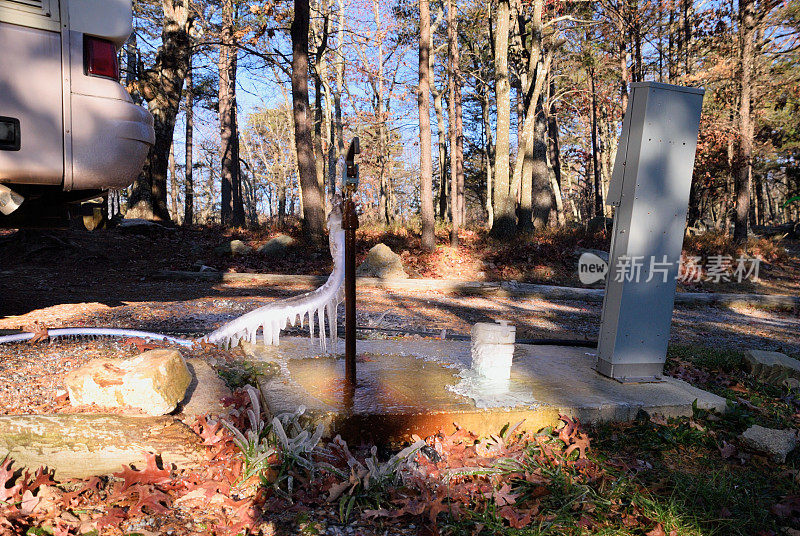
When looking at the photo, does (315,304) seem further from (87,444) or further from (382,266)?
(382,266)

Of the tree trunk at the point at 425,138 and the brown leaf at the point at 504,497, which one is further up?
the tree trunk at the point at 425,138

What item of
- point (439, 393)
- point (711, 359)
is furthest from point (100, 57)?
point (711, 359)

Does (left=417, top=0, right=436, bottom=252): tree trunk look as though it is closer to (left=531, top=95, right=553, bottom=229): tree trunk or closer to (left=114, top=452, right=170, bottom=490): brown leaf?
(left=531, top=95, right=553, bottom=229): tree trunk

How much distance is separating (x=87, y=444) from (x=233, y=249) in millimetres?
10361

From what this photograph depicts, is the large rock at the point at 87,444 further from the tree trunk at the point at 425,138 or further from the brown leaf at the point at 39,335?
the tree trunk at the point at 425,138

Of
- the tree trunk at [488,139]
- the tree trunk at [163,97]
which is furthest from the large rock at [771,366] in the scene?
the tree trunk at [488,139]

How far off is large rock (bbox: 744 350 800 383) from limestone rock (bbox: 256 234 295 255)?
33.0 feet

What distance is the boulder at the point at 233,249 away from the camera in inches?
482

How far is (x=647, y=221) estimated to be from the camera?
3.66 meters

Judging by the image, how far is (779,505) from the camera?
2.50 meters

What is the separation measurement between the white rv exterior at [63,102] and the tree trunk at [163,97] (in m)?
10.9

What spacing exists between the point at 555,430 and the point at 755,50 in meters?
16.2

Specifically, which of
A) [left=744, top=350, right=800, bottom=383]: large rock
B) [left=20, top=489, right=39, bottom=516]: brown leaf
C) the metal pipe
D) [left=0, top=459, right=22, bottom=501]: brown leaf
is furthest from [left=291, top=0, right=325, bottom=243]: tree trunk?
[left=20, top=489, right=39, bottom=516]: brown leaf

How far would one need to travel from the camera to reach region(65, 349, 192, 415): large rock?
275 centimetres
